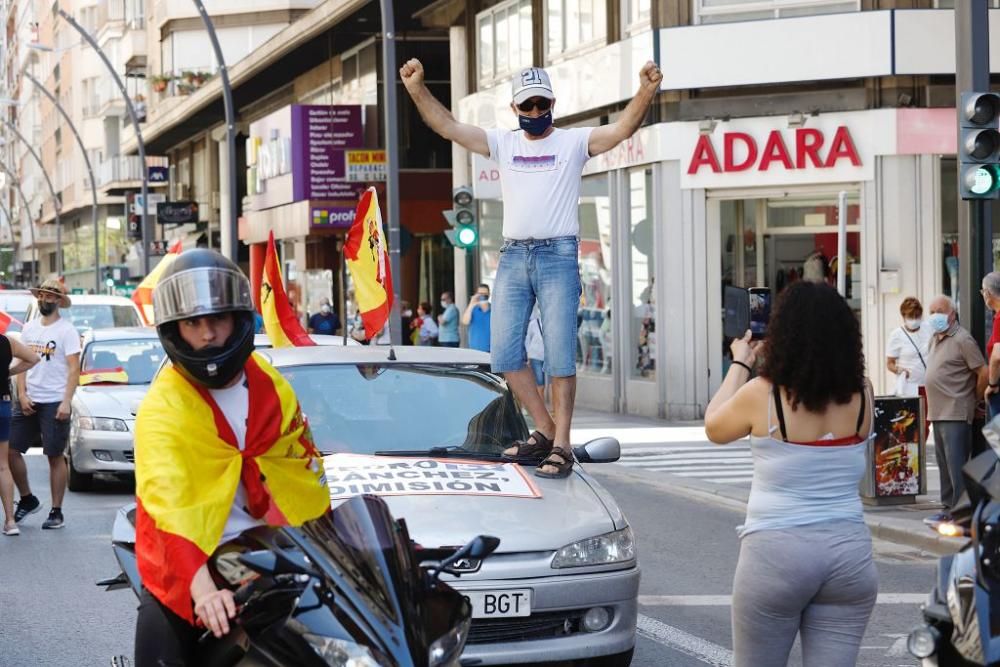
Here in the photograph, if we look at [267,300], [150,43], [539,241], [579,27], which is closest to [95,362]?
[267,300]

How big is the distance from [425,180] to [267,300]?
954 inches

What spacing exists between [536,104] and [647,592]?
3.37 m

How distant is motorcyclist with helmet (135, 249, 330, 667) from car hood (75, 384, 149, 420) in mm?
10598

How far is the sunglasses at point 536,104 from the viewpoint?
24.7ft

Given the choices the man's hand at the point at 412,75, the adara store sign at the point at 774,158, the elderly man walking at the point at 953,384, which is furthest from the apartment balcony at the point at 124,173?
the man's hand at the point at 412,75

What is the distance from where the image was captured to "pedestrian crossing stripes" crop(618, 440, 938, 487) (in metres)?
16.2

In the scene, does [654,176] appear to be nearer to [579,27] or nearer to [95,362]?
[579,27]

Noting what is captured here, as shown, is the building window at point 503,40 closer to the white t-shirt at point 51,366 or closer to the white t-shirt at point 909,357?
the white t-shirt at point 909,357

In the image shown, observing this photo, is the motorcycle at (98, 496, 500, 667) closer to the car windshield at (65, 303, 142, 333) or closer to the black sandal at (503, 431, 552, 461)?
the black sandal at (503, 431, 552, 461)

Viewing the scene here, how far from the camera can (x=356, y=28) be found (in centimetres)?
3638

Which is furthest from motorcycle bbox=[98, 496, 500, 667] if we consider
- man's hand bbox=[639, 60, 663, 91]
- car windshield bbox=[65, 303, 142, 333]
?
car windshield bbox=[65, 303, 142, 333]

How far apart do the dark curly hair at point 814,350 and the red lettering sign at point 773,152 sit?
1635 centimetres

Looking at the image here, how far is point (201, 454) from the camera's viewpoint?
13.8 feet

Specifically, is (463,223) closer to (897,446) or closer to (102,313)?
(102,313)
